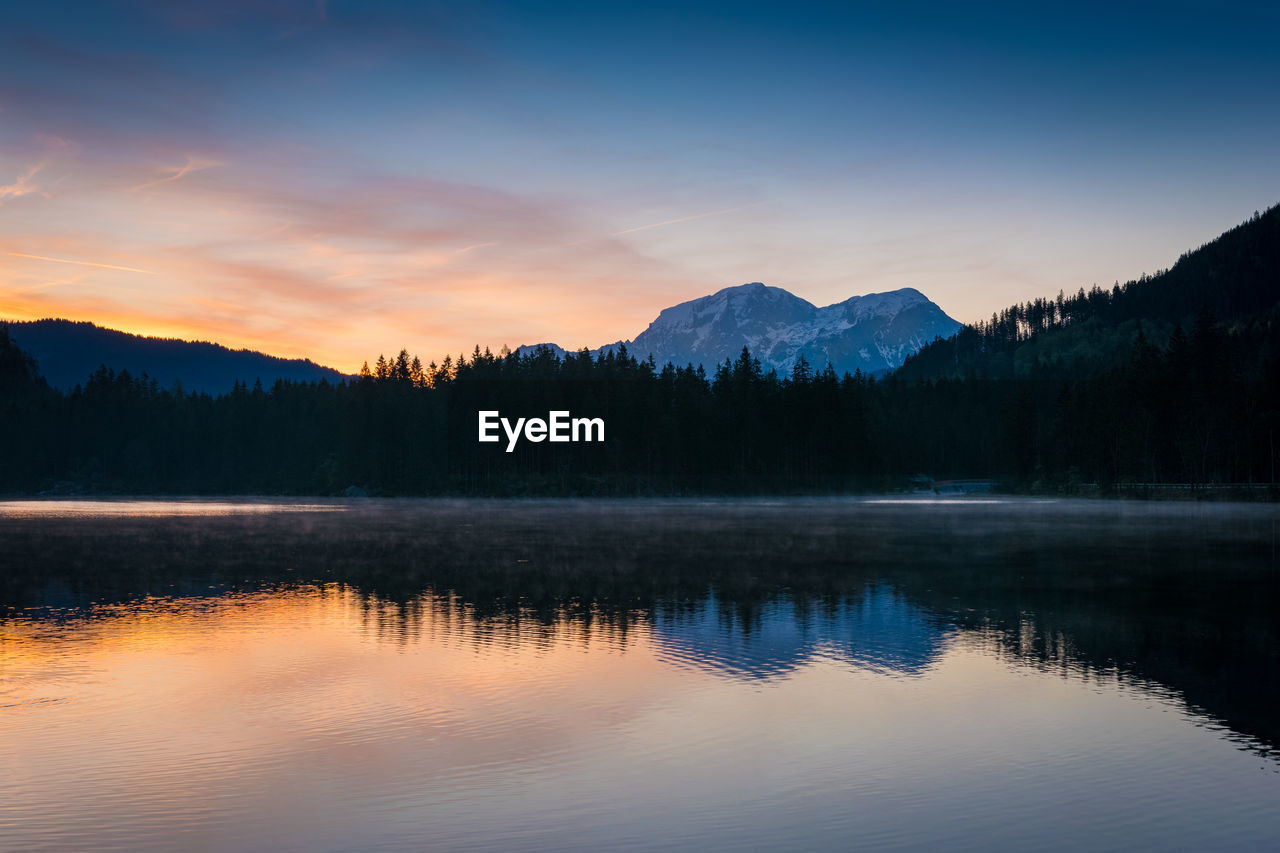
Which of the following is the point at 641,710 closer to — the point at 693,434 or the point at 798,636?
the point at 798,636

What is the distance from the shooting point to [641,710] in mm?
16500

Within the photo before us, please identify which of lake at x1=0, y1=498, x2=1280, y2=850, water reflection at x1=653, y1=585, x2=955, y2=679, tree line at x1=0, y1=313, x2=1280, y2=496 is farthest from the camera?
tree line at x1=0, y1=313, x2=1280, y2=496

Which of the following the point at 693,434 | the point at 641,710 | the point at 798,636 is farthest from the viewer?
the point at 693,434

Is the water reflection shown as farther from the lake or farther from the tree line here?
the tree line

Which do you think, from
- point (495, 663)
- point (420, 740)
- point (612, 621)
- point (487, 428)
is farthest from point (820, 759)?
point (487, 428)

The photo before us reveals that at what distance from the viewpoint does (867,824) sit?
1107 cm

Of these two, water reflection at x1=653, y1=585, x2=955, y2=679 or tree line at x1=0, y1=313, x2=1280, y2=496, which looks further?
tree line at x1=0, y1=313, x2=1280, y2=496

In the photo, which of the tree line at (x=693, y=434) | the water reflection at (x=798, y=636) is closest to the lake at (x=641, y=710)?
the water reflection at (x=798, y=636)

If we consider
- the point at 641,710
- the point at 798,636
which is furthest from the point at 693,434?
the point at 641,710

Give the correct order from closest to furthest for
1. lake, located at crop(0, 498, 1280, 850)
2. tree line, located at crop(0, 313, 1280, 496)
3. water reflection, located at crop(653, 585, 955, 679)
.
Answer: lake, located at crop(0, 498, 1280, 850)
water reflection, located at crop(653, 585, 955, 679)
tree line, located at crop(0, 313, 1280, 496)

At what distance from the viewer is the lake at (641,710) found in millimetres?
11164

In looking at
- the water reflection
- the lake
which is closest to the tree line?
the lake

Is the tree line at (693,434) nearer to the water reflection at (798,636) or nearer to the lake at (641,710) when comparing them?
the lake at (641,710)

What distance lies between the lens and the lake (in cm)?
1116
